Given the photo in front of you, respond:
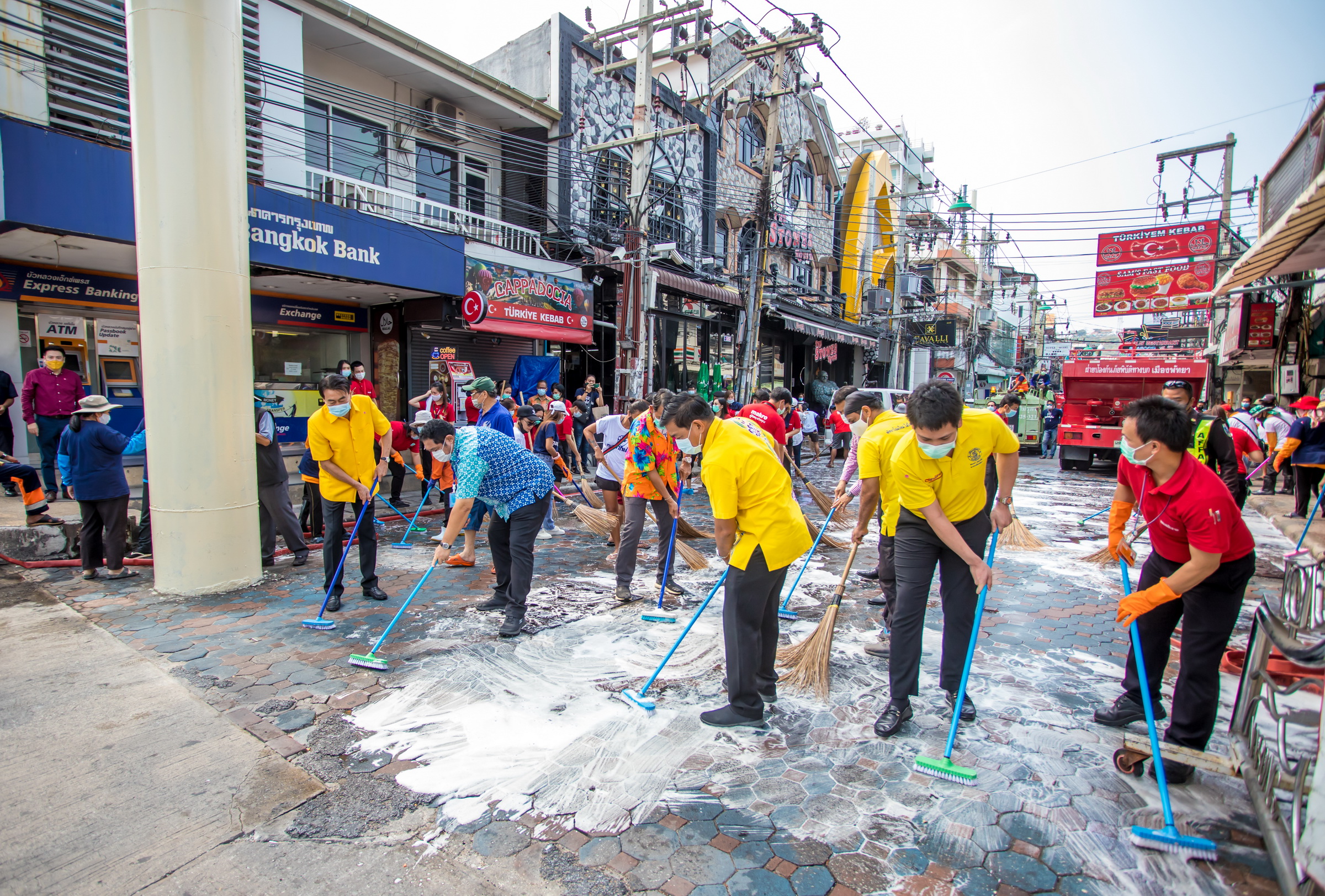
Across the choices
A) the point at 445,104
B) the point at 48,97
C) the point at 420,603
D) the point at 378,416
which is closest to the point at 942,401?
the point at 420,603

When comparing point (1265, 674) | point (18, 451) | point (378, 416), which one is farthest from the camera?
point (18, 451)

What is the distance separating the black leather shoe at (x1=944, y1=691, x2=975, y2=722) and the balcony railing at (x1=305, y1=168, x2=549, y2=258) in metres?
10.4

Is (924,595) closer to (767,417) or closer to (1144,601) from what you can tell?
(1144,601)

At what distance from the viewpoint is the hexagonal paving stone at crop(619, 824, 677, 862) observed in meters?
2.50

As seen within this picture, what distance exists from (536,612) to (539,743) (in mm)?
1964

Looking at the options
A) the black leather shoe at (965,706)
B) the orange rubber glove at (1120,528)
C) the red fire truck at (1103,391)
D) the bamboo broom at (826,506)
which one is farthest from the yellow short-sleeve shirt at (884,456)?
the red fire truck at (1103,391)

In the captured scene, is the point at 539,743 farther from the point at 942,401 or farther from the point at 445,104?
the point at 445,104

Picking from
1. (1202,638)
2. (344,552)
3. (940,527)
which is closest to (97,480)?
(344,552)

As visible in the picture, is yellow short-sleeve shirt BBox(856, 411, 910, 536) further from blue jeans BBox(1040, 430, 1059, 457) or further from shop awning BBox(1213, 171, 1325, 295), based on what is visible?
blue jeans BBox(1040, 430, 1059, 457)

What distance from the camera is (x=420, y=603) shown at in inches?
208

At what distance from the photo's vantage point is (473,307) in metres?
11.8

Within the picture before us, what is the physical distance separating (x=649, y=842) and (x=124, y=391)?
10547mm

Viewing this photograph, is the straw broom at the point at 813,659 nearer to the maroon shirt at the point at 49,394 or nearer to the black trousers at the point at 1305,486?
the black trousers at the point at 1305,486

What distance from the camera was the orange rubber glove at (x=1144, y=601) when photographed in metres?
2.80
